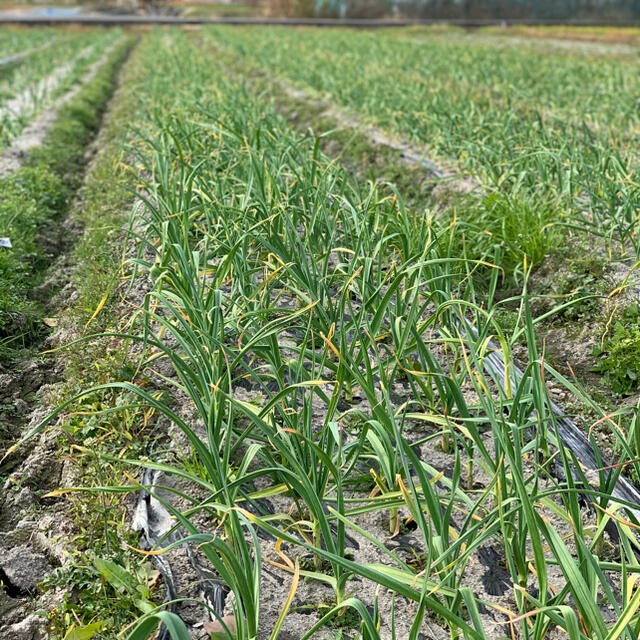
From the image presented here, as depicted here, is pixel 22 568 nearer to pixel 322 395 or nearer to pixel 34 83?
pixel 322 395

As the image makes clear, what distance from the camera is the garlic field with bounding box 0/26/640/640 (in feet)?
5.57

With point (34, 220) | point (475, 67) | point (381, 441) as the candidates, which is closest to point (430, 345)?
point (381, 441)

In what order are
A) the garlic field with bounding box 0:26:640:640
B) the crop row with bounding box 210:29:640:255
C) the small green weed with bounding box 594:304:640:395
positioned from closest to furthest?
1. the garlic field with bounding box 0:26:640:640
2. the small green weed with bounding box 594:304:640:395
3. the crop row with bounding box 210:29:640:255

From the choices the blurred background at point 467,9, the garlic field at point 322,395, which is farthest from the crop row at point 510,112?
the blurred background at point 467,9

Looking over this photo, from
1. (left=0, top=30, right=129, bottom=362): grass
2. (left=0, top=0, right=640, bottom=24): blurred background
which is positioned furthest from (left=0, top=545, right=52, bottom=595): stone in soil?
(left=0, top=0, right=640, bottom=24): blurred background

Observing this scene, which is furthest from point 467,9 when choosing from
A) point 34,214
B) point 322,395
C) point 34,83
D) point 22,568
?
point 22,568

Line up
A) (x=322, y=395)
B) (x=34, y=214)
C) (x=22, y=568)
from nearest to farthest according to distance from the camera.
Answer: (x=22, y=568)
(x=322, y=395)
(x=34, y=214)

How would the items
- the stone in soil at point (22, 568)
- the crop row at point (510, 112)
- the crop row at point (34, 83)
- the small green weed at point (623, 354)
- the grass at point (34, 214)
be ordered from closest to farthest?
the stone in soil at point (22, 568) → the small green weed at point (623, 354) → the grass at point (34, 214) → the crop row at point (510, 112) → the crop row at point (34, 83)

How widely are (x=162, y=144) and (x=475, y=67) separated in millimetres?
8375

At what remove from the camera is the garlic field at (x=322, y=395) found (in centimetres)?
170

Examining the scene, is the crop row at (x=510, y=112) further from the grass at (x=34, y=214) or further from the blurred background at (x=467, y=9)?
the blurred background at (x=467, y=9)

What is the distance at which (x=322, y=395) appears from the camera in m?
2.15

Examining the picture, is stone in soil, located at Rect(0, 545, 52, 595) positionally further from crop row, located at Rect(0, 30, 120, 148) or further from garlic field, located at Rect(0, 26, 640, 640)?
crop row, located at Rect(0, 30, 120, 148)

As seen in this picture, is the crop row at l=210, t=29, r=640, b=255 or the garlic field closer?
the garlic field
